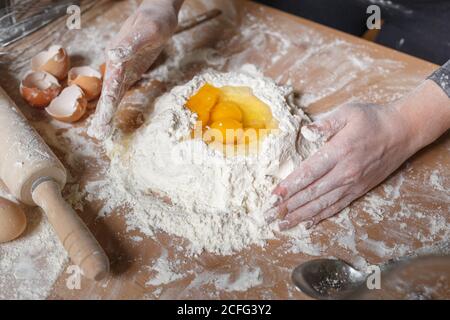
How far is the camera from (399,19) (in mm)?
1881

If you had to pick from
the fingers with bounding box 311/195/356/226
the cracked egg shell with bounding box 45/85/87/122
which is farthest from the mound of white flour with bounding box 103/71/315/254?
the cracked egg shell with bounding box 45/85/87/122

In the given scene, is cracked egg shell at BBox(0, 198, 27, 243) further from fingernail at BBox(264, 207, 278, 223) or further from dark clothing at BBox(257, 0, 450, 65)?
dark clothing at BBox(257, 0, 450, 65)

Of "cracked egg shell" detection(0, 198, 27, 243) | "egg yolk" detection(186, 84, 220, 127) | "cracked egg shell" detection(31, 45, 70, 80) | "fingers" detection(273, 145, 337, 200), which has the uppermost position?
"cracked egg shell" detection(31, 45, 70, 80)

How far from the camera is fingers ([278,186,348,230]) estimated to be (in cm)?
122

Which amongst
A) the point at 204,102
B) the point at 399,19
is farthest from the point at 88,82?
the point at 399,19

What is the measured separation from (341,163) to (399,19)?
0.95 m

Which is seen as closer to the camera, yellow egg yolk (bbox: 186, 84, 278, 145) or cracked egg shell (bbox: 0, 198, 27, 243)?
cracked egg shell (bbox: 0, 198, 27, 243)

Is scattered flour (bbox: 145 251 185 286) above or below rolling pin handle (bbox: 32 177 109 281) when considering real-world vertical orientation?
below

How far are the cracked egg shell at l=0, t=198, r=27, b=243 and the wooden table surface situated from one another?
0.16 meters

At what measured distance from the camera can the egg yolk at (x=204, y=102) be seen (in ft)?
4.36

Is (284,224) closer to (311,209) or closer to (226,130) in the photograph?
(311,209)

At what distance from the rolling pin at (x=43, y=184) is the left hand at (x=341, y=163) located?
45cm

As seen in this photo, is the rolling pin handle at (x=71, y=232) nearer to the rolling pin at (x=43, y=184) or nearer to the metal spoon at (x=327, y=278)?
the rolling pin at (x=43, y=184)

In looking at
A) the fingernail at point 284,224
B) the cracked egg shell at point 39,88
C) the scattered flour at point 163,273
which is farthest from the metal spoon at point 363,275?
the cracked egg shell at point 39,88
